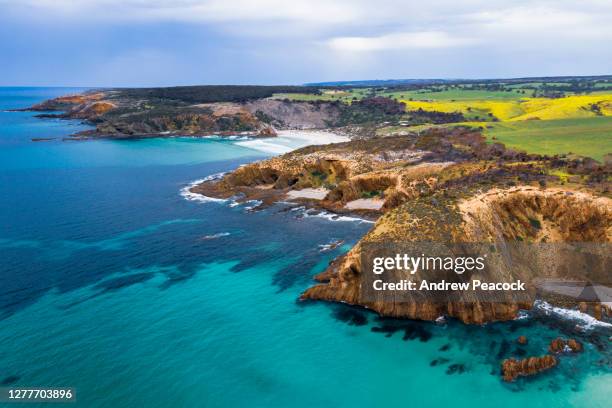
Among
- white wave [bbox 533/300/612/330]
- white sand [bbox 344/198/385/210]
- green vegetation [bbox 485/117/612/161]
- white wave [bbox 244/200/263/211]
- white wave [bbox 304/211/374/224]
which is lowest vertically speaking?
white wave [bbox 533/300/612/330]

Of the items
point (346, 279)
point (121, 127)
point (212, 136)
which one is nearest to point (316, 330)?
point (346, 279)

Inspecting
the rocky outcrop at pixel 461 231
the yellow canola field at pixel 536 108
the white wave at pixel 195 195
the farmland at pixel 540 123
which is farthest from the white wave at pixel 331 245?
the yellow canola field at pixel 536 108

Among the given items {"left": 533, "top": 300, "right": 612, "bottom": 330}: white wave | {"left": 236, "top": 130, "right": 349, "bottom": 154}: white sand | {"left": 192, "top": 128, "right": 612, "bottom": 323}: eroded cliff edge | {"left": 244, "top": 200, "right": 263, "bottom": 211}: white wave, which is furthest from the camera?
{"left": 236, "top": 130, "right": 349, "bottom": 154}: white sand

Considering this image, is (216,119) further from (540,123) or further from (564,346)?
(564,346)

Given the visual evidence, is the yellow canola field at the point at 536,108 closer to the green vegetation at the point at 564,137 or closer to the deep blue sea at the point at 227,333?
the green vegetation at the point at 564,137

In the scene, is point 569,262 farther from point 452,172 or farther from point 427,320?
point 452,172

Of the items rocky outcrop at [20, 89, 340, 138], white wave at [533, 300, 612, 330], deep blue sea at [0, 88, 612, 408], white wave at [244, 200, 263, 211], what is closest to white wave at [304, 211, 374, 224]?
deep blue sea at [0, 88, 612, 408]

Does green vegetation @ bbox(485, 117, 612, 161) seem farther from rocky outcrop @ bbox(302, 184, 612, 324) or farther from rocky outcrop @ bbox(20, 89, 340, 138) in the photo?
rocky outcrop @ bbox(20, 89, 340, 138)
